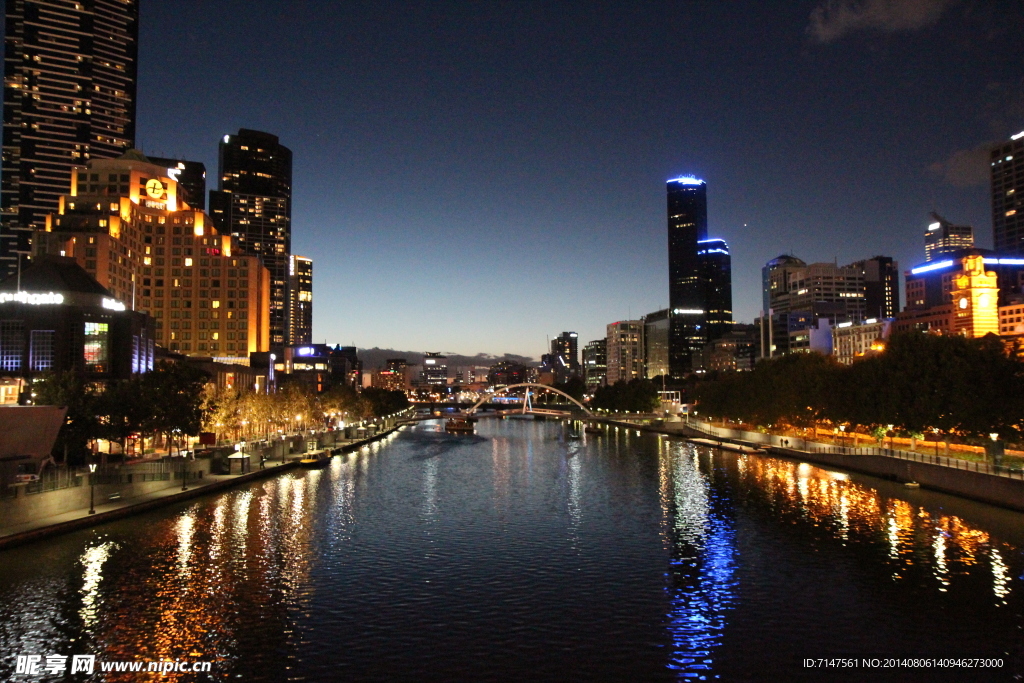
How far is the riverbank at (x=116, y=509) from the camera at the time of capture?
34.1 meters

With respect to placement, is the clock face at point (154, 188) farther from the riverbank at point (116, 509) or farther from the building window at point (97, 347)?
the riverbank at point (116, 509)

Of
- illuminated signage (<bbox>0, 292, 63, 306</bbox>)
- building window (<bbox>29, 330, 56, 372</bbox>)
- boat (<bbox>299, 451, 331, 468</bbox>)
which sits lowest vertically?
boat (<bbox>299, 451, 331, 468</bbox>)

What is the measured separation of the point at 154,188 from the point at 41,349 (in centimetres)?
7225

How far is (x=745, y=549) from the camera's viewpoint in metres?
36.8

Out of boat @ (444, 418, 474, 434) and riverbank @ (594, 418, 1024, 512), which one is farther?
boat @ (444, 418, 474, 434)

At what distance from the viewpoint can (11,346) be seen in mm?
78125

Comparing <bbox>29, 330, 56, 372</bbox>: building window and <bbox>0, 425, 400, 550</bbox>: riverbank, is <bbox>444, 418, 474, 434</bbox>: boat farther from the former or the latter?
<bbox>0, 425, 400, 550</bbox>: riverbank

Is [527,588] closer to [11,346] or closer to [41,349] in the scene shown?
[41,349]

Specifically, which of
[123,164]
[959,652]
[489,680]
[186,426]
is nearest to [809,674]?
[959,652]

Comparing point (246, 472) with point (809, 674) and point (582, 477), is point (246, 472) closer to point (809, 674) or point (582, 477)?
point (582, 477)

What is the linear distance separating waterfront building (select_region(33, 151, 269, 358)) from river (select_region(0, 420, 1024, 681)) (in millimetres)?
100998

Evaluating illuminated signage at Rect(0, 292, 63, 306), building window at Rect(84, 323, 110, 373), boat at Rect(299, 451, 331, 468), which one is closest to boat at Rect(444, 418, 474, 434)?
boat at Rect(299, 451, 331, 468)

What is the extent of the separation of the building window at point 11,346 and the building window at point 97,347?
5813 mm

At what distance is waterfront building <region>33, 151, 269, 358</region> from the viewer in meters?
133
